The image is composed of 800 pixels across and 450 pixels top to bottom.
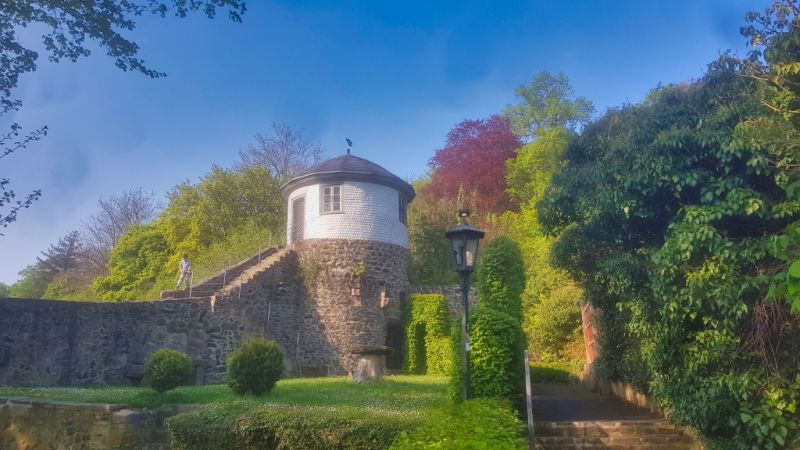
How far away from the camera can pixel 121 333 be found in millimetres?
16094

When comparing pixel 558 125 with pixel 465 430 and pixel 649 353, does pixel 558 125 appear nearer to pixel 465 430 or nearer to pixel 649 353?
pixel 649 353

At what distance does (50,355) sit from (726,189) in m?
15.8

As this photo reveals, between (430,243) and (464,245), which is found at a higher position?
(430,243)

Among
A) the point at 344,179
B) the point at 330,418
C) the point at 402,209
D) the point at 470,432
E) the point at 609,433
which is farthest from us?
the point at 402,209

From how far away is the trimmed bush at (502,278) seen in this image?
13328mm

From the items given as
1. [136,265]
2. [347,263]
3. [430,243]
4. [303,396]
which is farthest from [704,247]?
[136,265]

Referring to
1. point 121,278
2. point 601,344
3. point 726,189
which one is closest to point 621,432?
point 726,189

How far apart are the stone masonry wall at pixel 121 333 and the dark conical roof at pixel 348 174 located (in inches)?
143

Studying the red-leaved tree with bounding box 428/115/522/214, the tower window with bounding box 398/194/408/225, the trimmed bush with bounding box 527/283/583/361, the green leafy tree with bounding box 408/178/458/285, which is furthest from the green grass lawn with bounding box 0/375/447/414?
the red-leaved tree with bounding box 428/115/522/214

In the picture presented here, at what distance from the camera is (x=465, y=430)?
580cm

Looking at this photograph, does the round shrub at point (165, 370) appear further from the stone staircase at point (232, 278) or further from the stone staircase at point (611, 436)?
the stone staircase at point (611, 436)

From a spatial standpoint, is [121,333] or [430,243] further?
[430,243]

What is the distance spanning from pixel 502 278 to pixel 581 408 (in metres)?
3.27

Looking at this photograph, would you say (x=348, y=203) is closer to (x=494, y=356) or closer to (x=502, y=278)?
(x=502, y=278)
